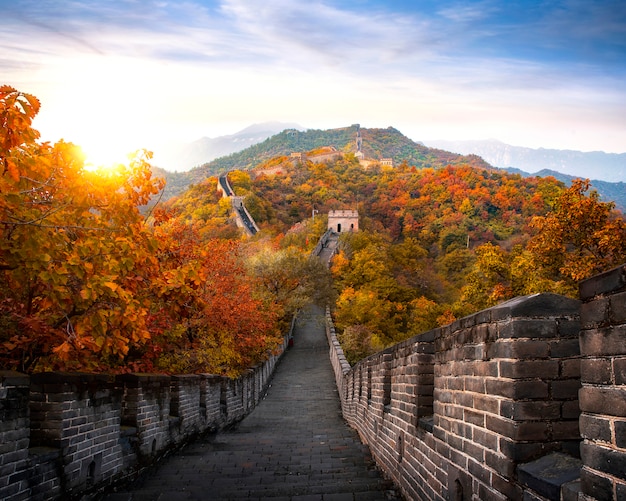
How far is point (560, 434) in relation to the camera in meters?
3.05

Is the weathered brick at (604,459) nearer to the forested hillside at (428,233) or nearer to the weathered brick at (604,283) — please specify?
the weathered brick at (604,283)

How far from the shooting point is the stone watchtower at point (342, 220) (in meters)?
83.8

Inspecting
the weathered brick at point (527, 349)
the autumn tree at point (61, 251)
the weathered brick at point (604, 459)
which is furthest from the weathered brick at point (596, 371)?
the autumn tree at point (61, 251)

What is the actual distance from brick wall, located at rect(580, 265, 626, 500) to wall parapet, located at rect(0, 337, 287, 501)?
4078 mm

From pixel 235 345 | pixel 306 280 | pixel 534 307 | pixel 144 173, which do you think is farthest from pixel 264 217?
pixel 534 307

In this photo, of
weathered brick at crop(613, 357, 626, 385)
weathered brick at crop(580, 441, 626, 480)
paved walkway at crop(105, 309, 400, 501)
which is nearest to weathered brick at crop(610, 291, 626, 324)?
weathered brick at crop(613, 357, 626, 385)

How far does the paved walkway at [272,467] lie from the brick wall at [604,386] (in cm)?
402

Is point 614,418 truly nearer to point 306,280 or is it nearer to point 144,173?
point 144,173

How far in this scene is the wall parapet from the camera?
15.0 feet

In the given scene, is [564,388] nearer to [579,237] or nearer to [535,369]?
[535,369]

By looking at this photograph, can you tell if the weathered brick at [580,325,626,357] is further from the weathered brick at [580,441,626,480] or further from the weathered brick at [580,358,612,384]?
the weathered brick at [580,441,626,480]

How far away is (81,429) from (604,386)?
502 cm

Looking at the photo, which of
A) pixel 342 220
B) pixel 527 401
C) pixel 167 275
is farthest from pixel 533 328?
pixel 342 220

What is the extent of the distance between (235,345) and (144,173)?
8876 millimetres
